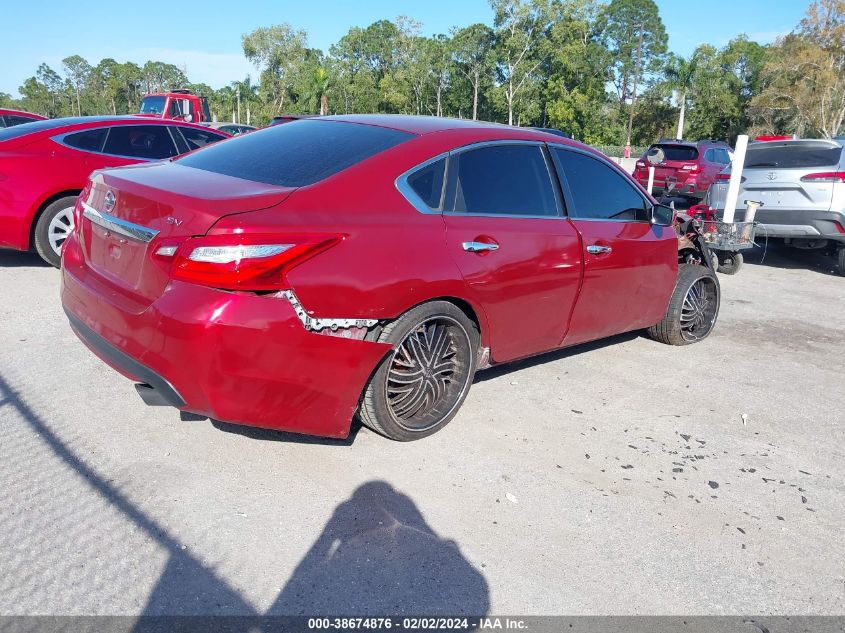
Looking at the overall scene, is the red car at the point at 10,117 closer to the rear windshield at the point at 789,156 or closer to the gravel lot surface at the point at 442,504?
the gravel lot surface at the point at 442,504

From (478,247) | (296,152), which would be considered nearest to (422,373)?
(478,247)

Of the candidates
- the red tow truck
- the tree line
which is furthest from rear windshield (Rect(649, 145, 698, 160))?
the tree line

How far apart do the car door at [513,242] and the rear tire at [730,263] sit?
18.2 ft

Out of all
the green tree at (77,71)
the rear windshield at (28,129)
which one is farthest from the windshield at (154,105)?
the green tree at (77,71)

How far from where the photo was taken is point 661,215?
487 cm

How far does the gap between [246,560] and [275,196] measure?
1.49 m

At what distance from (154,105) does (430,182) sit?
17235mm

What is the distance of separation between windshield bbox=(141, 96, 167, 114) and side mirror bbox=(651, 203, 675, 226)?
16053 millimetres

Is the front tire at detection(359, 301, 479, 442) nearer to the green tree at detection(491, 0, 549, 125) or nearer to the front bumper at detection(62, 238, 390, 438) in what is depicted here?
the front bumper at detection(62, 238, 390, 438)

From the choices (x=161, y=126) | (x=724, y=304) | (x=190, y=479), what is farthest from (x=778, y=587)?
(x=161, y=126)

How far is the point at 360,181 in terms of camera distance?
315 cm

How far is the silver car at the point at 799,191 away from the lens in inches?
318

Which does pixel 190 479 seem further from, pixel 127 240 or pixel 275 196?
pixel 275 196

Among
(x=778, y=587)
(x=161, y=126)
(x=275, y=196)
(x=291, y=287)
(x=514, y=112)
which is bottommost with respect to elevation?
(x=778, y=587)
